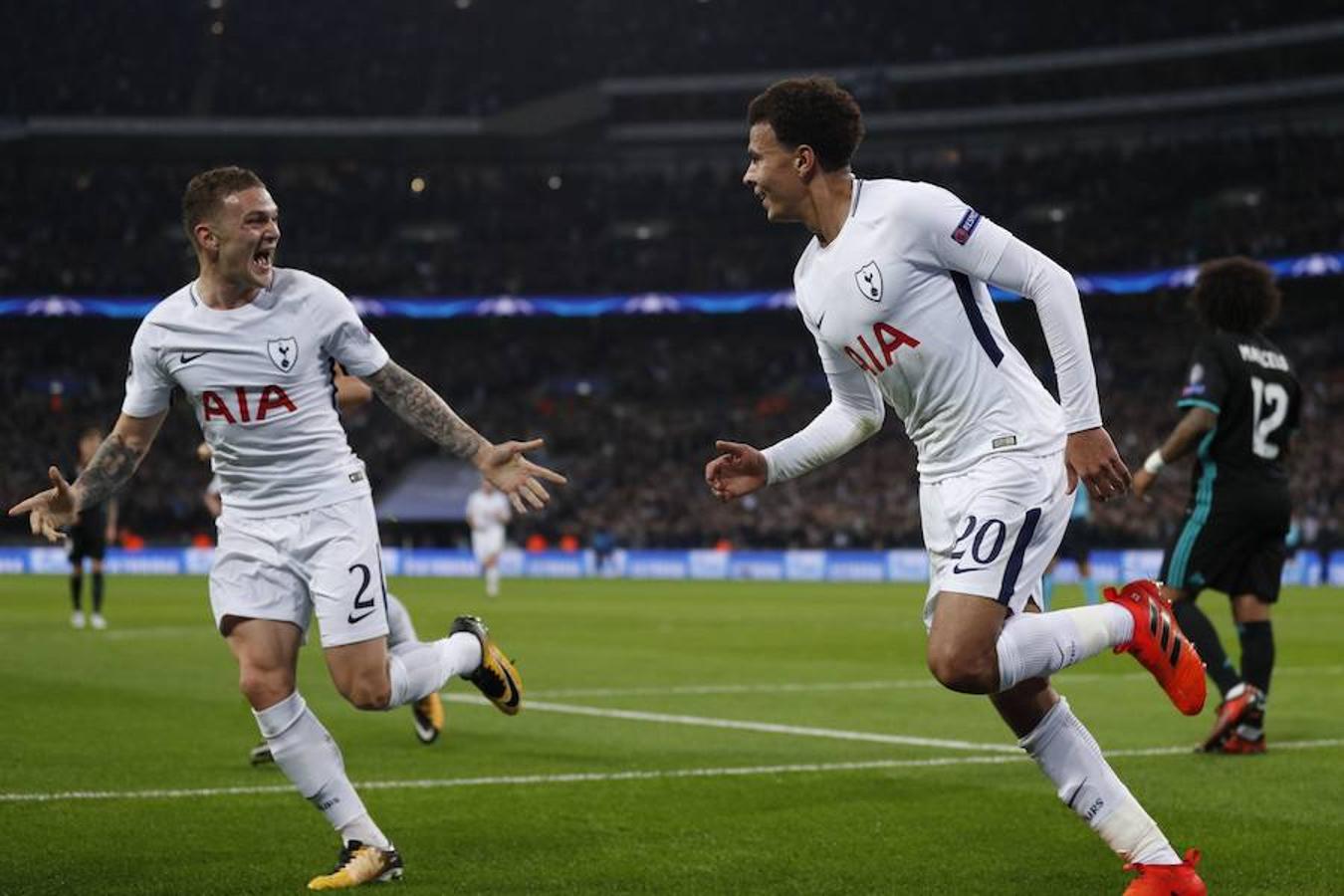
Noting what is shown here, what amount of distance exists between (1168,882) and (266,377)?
11.3 ft

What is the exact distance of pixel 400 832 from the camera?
7.40m

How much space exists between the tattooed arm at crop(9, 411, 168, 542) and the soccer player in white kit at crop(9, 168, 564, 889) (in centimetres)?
1

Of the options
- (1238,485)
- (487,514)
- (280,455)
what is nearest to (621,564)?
(487,514)

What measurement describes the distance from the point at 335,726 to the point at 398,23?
57997 millimetres

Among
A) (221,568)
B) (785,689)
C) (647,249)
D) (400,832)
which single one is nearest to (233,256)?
(221,568)

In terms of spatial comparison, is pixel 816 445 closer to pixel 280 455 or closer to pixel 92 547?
pixel 280 455

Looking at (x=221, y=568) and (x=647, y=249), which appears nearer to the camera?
(x=221, y=568)

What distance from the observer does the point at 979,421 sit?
5.84m

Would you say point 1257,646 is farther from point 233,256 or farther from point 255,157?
point 255,157

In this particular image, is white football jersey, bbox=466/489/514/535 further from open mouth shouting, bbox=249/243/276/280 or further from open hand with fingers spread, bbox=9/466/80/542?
open mouth shouting, bbox=249/243/276/280

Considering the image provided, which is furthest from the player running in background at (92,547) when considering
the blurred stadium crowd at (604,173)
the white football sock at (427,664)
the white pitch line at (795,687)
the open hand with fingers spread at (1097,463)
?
the blurred stadium crowd at (604,173)

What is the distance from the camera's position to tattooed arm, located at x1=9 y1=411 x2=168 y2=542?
6758 millimetres

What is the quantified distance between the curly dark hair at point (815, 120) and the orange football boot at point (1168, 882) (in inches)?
94.8

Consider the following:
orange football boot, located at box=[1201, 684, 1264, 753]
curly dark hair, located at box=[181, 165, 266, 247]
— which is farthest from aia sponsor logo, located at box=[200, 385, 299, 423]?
orange football boot, located at box=[1201, 684, 1264, 753]
